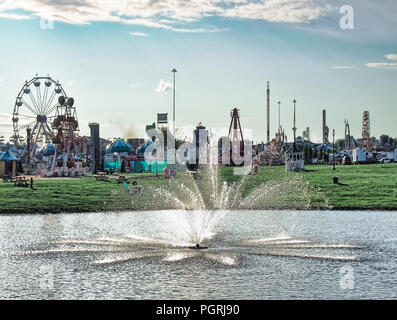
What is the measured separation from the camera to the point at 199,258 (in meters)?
17.6

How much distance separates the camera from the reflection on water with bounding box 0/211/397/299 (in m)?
13.4

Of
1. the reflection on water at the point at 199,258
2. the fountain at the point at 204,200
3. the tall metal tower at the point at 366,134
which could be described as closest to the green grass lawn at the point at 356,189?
the fountain at the point at 204,200

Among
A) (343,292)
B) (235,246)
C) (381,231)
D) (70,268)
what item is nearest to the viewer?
(343,292)

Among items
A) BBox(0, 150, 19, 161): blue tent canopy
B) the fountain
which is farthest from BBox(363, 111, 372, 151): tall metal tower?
BBox(0, 150, 19, 161): blue tent canopy

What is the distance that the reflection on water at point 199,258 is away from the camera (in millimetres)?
13391

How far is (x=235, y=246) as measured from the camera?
2016cm

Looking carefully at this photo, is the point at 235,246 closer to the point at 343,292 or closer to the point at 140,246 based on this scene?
the point at 140,246

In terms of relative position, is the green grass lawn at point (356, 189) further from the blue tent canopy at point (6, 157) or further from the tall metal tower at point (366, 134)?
the tall metal tower at point (366, 134)

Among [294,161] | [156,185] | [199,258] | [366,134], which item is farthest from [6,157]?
[366,134]

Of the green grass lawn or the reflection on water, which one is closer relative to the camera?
the reflection on water

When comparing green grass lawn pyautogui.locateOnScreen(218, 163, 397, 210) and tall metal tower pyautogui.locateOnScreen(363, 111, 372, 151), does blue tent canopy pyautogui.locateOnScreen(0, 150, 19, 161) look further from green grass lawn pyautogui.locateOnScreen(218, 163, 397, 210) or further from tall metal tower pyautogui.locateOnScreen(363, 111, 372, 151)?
tall metal tower pyautogui.locateOnScreen(363, 111, 372, 151)

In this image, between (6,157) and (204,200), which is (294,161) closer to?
(204,200)
